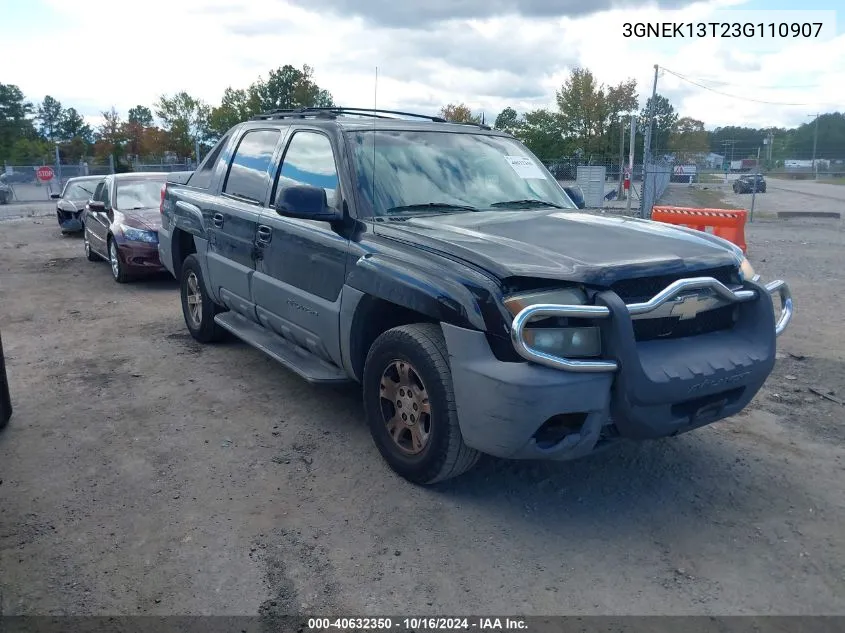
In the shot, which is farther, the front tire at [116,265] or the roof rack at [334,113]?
the front tire at [116,265]

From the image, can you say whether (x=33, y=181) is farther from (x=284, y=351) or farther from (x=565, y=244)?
(x=565, y=244)

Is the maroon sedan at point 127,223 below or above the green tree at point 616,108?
below

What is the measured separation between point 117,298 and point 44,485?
5650 mm

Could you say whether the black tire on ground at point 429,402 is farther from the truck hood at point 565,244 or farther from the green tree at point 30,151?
the green tree at point 30,151

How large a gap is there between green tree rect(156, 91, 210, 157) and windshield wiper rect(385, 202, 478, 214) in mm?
54359

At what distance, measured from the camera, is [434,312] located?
3424 millimetres

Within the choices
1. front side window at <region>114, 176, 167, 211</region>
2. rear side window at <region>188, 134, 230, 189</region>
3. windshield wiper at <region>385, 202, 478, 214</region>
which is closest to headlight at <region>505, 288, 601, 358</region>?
windshield wiper at <region>385, 202, 478, 214</region>

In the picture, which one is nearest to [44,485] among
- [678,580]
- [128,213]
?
[678,580]

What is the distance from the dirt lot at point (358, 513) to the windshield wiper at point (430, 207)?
1.45 m

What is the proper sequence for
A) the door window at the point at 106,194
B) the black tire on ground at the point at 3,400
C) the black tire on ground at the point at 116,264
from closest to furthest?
1. the black tire on ground at the point at 3,400
2. the black tire on ground at the point at 116,264
3. the door window at the point at 106,194

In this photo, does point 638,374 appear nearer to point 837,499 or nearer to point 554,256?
point 554,256

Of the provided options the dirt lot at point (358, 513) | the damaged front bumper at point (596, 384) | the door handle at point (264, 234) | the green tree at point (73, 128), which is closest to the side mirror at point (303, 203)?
the door handle at point (264, 234)

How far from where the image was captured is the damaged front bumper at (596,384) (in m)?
3.11

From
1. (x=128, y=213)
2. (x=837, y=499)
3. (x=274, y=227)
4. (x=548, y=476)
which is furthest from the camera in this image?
(x=128, y=213)
